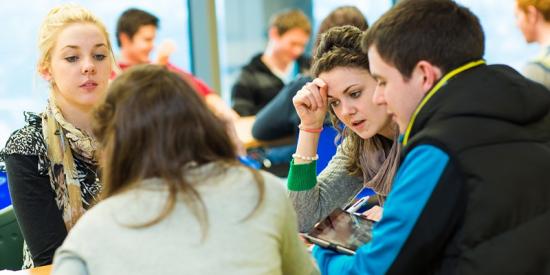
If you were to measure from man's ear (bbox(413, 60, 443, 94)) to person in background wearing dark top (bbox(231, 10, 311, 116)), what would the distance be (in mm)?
4085

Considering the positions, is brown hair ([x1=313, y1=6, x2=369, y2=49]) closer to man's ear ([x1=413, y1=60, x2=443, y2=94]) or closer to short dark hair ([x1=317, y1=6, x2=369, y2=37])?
short dark hair ([x1=317, y1=6, x2=369, y2=37])

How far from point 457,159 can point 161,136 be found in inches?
21.9

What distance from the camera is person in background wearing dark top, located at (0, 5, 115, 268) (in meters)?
2.17

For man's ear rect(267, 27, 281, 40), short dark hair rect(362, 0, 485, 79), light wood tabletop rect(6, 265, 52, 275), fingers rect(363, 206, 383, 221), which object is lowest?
man's ear rect(267, 27, 281, 40)

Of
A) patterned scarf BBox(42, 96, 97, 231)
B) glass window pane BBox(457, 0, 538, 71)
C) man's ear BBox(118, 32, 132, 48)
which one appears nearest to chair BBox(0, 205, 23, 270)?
patterned scarf BBox(42, 96, 97, 231)

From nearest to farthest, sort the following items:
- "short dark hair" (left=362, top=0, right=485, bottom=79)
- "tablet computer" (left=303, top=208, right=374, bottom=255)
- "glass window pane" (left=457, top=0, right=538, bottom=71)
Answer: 1. "short dark hair" (left=362, top=0, right=485, bottom=79)
2. "tablet computer" (left=303, top=208, right=374, bottom=255)
3. "glass window pane" (left=457, top=0, right=538, bottom=71)

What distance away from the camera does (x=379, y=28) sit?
1.62 meters

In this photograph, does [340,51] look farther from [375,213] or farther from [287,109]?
[287,109]

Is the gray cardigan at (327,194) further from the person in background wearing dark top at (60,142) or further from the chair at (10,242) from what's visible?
the chair at (10,242)

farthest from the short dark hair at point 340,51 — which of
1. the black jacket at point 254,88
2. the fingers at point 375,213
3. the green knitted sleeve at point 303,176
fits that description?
the black jacket at point 254,88

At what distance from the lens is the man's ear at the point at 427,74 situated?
5.09ft

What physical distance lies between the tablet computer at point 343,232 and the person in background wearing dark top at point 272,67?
12.5 ft

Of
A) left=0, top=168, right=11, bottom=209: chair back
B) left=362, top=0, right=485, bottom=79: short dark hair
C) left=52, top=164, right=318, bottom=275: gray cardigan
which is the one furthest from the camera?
left=0, top=168, right=11, bottom=209: chair back

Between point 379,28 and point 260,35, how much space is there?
5.82 m
